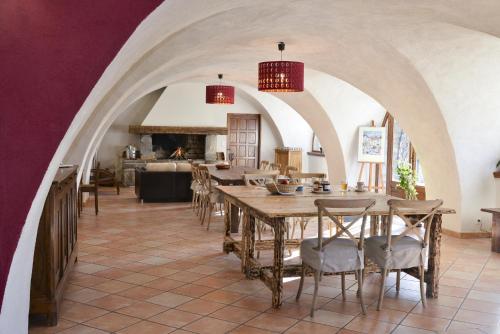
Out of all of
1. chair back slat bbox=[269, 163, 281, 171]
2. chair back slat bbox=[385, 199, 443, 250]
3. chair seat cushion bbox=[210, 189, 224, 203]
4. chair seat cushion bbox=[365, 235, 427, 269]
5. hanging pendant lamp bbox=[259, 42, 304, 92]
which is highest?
hanging pendant lamp bbox=[259, 42, 304, 92]

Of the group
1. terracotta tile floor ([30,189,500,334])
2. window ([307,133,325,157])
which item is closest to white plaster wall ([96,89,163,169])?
window ([307,133,325,157])

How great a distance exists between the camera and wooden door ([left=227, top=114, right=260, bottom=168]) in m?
17.1

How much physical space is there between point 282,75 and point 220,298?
2698 millimetres

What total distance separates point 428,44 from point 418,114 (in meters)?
1.67

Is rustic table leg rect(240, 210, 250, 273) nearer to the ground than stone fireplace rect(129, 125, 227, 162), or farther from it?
nearer to the ground

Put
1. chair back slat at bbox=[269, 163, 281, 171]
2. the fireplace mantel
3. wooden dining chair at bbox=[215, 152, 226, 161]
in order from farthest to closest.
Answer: wooden dining chair at bbox=[215, 152, 226, 161] → the fireplace mantel → chair back slat at bbox=[269, 163, 281, 171]

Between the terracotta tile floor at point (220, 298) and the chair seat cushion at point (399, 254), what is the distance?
373 mm

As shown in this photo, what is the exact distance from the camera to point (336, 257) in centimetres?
435

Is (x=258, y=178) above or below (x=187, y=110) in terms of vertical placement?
below

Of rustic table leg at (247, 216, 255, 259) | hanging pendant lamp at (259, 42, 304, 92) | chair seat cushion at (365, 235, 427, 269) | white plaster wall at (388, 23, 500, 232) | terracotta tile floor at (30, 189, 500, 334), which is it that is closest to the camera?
terracotta tile floor at (30, 189, 500, 334)

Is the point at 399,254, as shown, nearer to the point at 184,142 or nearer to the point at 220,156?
the point at 220,156

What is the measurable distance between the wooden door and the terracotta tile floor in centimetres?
1015

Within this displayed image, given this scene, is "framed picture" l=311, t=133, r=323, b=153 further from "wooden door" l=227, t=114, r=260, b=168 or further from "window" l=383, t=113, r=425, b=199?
"window" l=383, t=113, r=425, b=199

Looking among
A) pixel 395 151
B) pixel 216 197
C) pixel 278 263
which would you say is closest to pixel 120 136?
pixel 395 151
